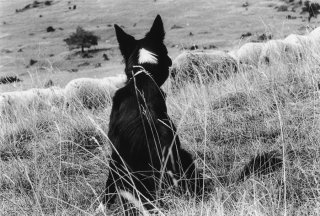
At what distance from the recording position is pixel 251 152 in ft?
10.7

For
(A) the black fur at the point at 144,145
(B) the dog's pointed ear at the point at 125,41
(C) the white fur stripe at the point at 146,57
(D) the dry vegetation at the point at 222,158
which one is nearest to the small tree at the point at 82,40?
(D) the dry vegetation at the point at 222,158

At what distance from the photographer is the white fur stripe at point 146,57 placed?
124 inches

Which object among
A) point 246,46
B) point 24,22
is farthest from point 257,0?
point 246,46

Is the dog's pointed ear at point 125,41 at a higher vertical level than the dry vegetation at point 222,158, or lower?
higher

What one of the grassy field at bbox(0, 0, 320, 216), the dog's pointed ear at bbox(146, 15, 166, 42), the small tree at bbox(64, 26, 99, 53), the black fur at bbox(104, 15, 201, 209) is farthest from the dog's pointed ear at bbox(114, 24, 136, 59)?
the small tree at bbox(64, 26, 99, 53)

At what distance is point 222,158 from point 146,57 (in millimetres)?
1005

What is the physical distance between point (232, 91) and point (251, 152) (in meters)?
2.08

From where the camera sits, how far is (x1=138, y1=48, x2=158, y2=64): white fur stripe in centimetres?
316

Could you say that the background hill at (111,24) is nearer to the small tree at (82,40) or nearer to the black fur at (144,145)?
the small tree at (82,40)

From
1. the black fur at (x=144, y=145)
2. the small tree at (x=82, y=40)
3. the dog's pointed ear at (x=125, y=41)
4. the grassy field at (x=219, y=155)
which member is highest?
the dog's pointed ear at (x=125, y=41)

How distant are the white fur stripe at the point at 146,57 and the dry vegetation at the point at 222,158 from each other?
0.61 m

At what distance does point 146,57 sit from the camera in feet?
10.4

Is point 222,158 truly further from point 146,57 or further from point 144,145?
point 146,57

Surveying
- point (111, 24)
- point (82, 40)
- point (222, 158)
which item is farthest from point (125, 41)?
point (111, 24)
